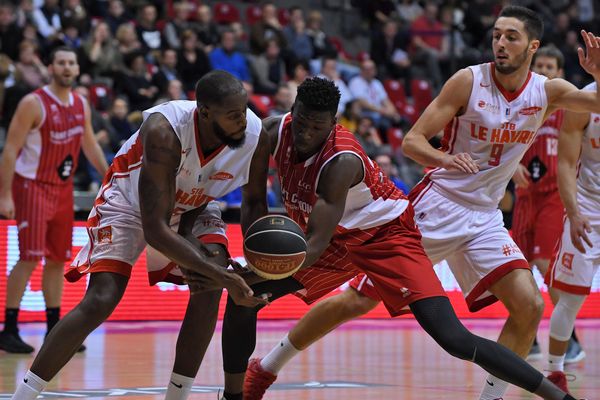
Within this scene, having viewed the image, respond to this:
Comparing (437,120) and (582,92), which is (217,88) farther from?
(582,92)

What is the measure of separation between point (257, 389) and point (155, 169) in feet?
5.12

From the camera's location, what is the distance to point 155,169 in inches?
186

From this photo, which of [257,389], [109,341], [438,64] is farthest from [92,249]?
[438,64]

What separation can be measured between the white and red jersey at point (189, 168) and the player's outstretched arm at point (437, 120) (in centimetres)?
99

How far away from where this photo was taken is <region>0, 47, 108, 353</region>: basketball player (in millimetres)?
8250

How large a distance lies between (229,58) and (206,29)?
0.82m

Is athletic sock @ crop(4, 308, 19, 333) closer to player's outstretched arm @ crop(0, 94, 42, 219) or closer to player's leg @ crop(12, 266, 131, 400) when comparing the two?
player's outstretched arm @ crop(0, 94, 42, 219)

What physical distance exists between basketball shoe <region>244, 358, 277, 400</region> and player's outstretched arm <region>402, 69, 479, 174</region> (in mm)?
1367

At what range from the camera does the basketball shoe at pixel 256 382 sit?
5715 millimetres

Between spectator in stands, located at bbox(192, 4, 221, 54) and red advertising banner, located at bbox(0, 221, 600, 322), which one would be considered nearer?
red advertising banner, located at bbox(0, 221, 600, 322)

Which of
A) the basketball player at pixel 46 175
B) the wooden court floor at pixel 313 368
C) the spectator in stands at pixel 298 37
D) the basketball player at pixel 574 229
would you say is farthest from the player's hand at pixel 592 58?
the spectator in stands at pixel 298 37

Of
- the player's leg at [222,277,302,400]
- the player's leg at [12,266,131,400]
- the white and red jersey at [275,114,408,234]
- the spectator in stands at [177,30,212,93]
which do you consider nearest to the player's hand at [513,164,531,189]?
the white and red jersey at [275,114,408,234]

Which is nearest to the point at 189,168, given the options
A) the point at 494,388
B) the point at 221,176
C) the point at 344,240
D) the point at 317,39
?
the point at 221,176

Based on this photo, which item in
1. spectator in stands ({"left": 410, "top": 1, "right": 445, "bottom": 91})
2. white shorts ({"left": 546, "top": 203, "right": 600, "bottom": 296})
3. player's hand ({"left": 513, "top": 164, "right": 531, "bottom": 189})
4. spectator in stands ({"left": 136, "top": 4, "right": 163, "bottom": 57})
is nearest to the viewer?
white shorts ({"left": 546, "top": 203, "right": 600, "bottom": 296})
